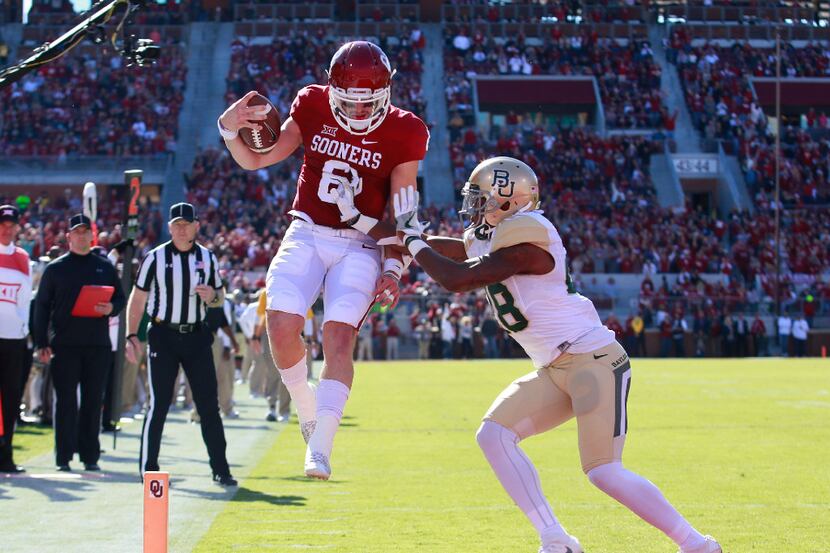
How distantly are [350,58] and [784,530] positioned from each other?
12.5 ft

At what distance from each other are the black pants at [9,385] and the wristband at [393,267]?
16.8 ft

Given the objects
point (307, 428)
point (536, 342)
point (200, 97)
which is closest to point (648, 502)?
point (536, 342)

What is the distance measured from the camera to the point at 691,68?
4834 cm

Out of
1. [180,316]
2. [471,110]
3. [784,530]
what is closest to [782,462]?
[784,530]

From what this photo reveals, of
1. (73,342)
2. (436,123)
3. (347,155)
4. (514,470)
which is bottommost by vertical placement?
(73,342)

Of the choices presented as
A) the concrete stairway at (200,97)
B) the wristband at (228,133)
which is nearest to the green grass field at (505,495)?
the wristband at (228,133)

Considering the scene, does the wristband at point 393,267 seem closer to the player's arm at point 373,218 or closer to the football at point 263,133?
the player's arm at point 373,218

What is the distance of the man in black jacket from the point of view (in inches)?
430

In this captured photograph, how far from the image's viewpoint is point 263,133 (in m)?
6.71

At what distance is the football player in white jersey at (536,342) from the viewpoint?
20.7 feet

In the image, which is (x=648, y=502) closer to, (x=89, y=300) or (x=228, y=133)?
(x=228, y=133)

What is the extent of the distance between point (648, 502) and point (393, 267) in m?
1.72

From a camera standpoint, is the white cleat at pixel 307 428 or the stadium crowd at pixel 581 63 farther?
the stadium crowd at pixel 581 63

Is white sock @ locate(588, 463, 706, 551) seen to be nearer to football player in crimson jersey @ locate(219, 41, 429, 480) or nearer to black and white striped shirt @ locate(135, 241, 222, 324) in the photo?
football player in crimson jersey @ locate(219, 41, 429, 480)
